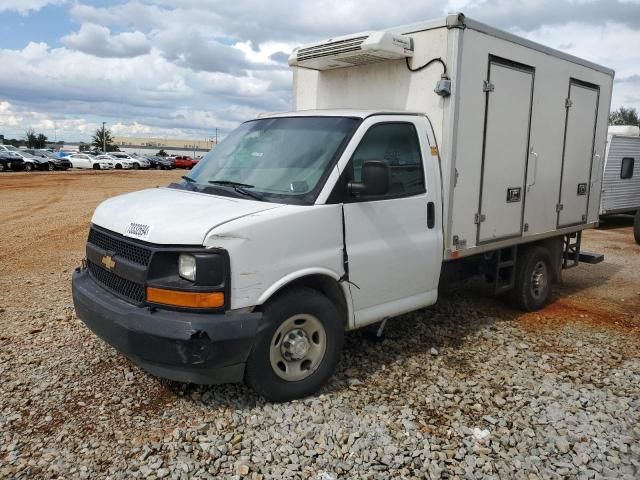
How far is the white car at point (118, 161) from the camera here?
4928cm

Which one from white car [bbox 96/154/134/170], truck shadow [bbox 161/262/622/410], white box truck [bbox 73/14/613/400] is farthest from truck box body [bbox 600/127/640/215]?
white car [bbox 96/154/134/170]

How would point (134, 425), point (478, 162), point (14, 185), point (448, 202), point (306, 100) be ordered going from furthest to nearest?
point (14, 185) → point (306, 100) → point (478, 162) → point (448, 202) → point (134, 425)

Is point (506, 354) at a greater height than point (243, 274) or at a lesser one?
lesser

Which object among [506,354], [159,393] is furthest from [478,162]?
[159,393]

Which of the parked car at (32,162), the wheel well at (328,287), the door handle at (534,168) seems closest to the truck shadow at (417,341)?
the wheel well at (328,287)

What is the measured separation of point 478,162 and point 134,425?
12.2ft

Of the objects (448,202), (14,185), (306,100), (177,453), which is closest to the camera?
(177,453)

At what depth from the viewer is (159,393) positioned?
4250 mm

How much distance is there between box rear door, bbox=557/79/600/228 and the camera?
6.70 meters

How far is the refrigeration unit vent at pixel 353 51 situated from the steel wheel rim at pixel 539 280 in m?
3.17

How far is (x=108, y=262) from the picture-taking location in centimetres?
409

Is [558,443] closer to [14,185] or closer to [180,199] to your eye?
[180,199]

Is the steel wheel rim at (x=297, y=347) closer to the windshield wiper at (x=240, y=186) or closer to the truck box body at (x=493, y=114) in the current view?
the windshield wiper at (x=240, y=186)

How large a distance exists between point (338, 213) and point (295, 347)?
40.1 inches
